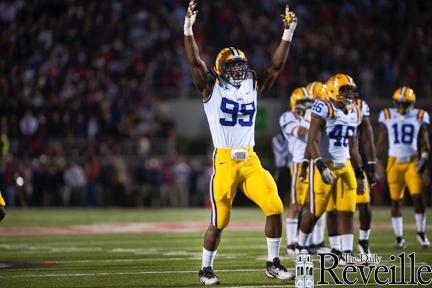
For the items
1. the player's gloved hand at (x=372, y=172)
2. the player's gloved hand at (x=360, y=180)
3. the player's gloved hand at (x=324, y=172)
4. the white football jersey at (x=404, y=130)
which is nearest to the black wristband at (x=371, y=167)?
the player's gloved hand at (x=372, y=172)

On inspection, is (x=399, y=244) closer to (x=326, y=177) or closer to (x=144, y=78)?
(x=326, y=177)

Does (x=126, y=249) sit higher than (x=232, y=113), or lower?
lower

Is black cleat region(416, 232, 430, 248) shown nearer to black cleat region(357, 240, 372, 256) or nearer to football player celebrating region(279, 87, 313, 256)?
black cleat region(357, 240, 372, 256)

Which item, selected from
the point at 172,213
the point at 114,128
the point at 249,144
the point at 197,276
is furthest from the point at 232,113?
the point at 114,128

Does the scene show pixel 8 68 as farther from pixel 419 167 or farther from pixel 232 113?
pixel 232 113

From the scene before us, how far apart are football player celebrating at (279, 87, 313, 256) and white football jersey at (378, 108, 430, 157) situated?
1400mm

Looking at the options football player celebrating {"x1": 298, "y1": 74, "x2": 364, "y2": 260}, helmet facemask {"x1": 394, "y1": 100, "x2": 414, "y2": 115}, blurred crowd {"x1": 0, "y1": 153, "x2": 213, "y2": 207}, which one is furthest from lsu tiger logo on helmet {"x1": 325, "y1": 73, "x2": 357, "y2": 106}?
blurred crowd {"x1": 0, "y1": 153, "x2": 213, "y2": 207}

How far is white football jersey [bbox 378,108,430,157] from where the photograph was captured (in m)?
12.1

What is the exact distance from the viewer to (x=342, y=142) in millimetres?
9672

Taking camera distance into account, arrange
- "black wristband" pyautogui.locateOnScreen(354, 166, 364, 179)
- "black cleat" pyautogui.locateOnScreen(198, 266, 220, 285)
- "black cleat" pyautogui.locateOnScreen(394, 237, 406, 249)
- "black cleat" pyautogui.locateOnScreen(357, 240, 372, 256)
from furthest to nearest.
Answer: "black cleat" pyautogui.locateOnScreen(394, 237, 406, 249) → "black cleat" pyautogui.locateOnScreen(357, 240, 372, 256) → "black wristband" pyautogui.locateOnScreen(354, 166, 364, 179) → "black cleat" pyautogui.locateOnScreen(198, 266, 220, 285)

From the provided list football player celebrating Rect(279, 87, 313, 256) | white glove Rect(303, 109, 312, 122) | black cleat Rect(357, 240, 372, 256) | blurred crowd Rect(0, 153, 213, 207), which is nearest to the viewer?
black cleat Rect(357, 240, 372, 256)

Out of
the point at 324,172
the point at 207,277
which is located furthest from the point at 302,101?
the point at 207,277

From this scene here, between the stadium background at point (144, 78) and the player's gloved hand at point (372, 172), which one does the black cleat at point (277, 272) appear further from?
the stadium background at point (144, 78)

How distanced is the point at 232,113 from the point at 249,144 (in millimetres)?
299
